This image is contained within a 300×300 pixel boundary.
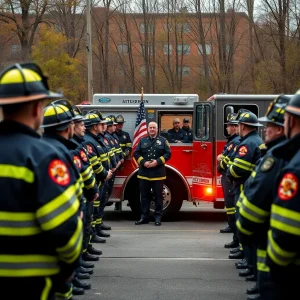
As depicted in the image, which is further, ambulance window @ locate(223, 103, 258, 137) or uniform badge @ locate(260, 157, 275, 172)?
ambulance window @ locate(223, 103, 258, 137)

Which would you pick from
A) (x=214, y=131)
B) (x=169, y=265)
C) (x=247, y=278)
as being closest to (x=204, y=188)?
(x=214, y=131)

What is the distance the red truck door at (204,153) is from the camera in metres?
12.9

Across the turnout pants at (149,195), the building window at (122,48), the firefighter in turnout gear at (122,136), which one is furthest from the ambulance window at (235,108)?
the building window at (122,48)

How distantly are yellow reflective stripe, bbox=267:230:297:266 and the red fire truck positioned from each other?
8879 millimetres

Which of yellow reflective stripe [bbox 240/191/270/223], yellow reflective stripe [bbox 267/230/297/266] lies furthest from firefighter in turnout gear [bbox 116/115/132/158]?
yellow reflective stripe [bbox 267/230/297/266]

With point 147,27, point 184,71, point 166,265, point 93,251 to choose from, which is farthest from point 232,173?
point 184,71

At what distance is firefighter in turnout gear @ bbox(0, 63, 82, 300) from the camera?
3.37 metres

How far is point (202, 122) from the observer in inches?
520

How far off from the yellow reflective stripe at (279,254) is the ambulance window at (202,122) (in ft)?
30.6

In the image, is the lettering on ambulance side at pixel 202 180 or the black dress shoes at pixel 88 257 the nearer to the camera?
the black dress shoes at pixel 88 257

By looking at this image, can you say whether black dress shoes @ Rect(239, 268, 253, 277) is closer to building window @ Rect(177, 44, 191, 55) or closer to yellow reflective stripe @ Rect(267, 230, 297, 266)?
yellow reflective stripe @ Rect(267, 230, 297, 266)

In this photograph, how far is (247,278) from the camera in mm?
8375

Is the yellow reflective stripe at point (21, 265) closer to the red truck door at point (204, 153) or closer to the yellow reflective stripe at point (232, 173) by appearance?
the yellow reflective stripe at point (232, 173)

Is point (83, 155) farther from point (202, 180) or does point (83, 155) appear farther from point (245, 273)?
point (202, 180)
